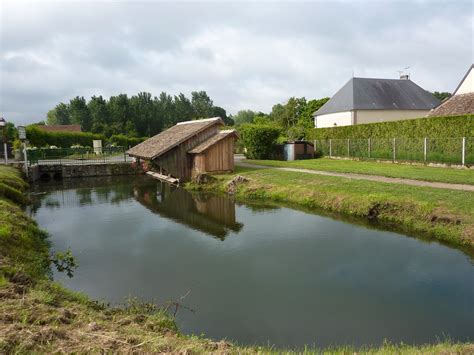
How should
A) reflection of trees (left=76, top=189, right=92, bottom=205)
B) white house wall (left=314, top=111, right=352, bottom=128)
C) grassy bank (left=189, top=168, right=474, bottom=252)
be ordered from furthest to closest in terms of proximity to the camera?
1. white house wall (left=314, top=111, right=352, bottom=128)
2. reflection of trees (left=76, top=189, right=92, bottom=205)
3. grassy bank (left=189, top=168, right=474, bottom=252)

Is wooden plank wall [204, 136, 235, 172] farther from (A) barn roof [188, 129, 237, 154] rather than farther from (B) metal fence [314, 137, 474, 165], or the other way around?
(B) metal fence [314, 137, 474, 165]

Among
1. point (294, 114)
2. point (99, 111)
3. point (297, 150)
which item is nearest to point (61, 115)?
point (99, 111)

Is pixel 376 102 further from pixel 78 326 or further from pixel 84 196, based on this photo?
pixel 78 326

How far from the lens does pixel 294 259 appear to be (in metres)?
9.30

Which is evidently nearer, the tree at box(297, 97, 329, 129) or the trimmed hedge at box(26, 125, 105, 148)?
the trimmed hedge at box(26, 125, 105, 148)

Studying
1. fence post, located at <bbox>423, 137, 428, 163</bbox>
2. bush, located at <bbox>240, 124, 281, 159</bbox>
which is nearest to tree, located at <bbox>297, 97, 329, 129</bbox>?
bush, located at <bbox>240, 124, 281, 159</bbox>

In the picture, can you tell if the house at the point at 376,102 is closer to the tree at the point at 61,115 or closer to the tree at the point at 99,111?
the tree at the point at 99,111

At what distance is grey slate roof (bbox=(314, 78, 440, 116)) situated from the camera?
38500 mm

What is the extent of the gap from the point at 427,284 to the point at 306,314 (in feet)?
9.56

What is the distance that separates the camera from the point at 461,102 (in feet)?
87.0

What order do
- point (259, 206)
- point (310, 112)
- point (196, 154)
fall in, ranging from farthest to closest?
point (310, 112)
point (196, 154)
point (259, 206)

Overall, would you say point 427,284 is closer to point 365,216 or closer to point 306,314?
point 306,314

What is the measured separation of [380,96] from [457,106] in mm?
13721

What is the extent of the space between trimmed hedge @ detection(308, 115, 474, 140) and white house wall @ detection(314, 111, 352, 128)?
7.64m
